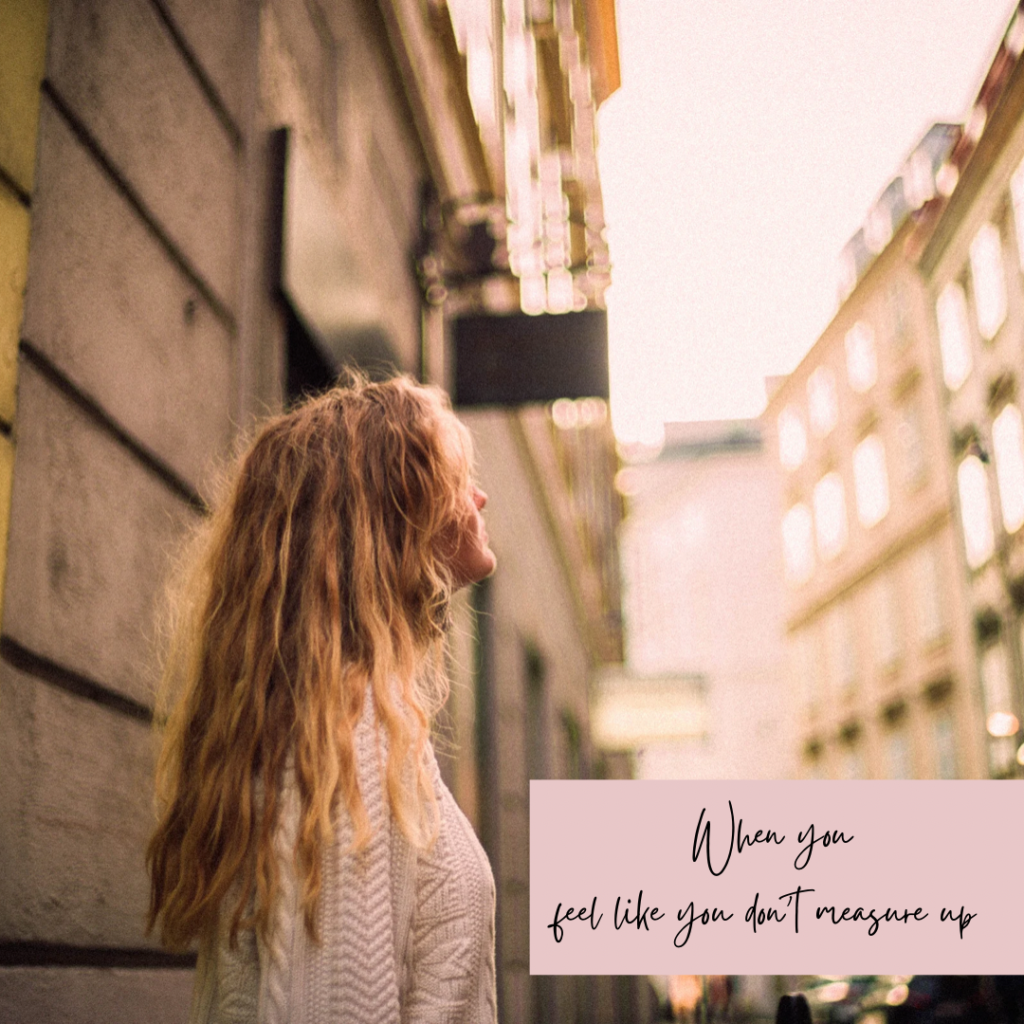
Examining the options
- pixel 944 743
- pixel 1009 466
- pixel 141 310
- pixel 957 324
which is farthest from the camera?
pixel 944 743

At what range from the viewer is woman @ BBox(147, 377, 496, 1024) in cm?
130

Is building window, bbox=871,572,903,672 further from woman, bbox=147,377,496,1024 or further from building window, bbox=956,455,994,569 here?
woman, bbox=147,377,496,1024

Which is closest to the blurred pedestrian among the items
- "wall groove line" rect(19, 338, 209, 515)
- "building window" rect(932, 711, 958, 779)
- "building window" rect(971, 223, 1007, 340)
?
"wall groove line" rect(19, 338, 209, 515)

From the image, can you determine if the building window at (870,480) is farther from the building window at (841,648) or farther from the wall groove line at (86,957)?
the wall groove line at (86,957)

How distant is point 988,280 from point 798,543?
27362mm

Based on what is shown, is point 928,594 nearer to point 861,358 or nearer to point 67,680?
point 861,358

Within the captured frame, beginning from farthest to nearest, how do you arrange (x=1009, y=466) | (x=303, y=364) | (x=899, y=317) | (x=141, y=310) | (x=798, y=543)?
(x=798, y=543) < (x=899, y=317) < (x=1009, y=466) < (x=303, y=364) < (x=141, y=310)

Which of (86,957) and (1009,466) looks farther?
(1009,466)

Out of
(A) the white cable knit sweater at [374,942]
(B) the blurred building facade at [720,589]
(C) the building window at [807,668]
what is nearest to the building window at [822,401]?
(C) the building window at [807,668]

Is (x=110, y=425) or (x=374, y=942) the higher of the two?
(x=110, y=425)

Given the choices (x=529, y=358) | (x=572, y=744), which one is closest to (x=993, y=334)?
(x=529, y=358)

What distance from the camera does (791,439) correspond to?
114 feet

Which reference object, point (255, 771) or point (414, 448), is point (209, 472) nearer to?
point (414, 448)

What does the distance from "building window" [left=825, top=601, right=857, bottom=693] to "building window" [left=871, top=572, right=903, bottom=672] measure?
1707 millimetres
